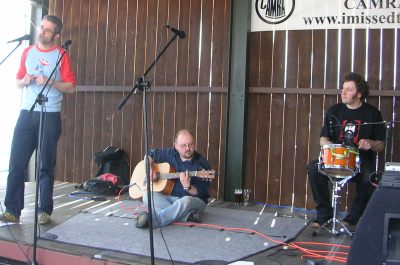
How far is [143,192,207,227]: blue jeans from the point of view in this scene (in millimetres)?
3590

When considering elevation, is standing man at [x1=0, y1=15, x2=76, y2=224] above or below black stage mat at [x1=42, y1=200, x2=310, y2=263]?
above

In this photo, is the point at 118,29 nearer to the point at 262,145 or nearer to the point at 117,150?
the point at 117,150

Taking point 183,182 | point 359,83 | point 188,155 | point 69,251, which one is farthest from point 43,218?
point 359,83

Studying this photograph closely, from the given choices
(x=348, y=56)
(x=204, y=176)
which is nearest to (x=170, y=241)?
(x=204, y=176)

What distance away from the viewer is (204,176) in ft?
12.4

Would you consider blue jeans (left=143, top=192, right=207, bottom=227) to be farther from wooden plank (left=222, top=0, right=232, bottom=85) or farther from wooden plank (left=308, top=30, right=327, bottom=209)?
wooden plank (left=222, top=0, right=232, bottom=85)

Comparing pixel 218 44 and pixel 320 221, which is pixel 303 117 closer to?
pixel 218 44

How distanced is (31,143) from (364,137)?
9.59ft

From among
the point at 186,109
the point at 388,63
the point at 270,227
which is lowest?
the point at 270,227

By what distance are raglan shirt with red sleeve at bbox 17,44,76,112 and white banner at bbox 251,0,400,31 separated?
7.90 ft

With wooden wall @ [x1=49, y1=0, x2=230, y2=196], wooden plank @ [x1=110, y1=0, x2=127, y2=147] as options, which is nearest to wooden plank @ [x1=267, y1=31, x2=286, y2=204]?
wooden wall @ [x1=49, y1=0, x2=230, y2=196]

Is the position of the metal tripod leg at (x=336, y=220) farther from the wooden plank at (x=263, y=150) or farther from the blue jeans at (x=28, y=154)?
the blue jeans at (x=28, y=154)

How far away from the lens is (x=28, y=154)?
3613 millimetres

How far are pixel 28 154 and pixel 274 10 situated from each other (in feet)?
10.2
